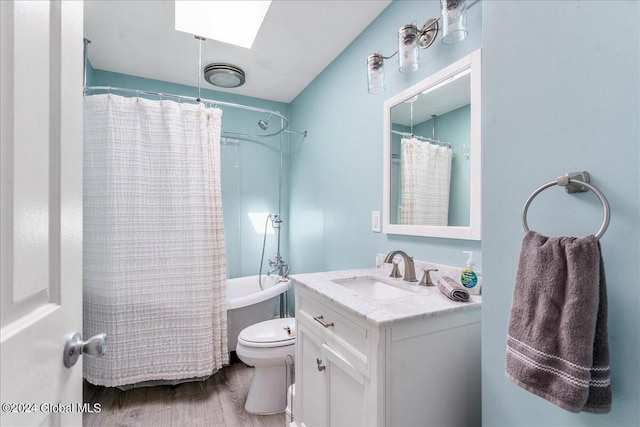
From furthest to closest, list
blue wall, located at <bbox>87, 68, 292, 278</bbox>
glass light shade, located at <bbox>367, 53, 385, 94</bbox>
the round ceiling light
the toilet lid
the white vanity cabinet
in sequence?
blue wall, located at <bbox>87, 68, 292, 278</bbox>
the round ceiling light
the toilet lid
glass light shade, located at <bbox>367, 53, 385, 94</bbox>
the white vanity cabinet

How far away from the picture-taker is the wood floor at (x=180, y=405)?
1.79 metres

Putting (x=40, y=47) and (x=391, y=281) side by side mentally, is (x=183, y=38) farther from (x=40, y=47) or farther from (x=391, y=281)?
(x=391, y=281)

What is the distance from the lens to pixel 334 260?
7.72 feet

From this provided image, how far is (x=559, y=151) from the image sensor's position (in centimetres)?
65

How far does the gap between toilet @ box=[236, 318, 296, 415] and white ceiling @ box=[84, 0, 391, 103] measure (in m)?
2.07

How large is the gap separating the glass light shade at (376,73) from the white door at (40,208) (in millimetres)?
1346

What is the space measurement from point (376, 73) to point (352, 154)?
60cm

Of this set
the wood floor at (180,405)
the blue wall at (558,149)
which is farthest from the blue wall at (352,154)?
the wood floor at (180,405)

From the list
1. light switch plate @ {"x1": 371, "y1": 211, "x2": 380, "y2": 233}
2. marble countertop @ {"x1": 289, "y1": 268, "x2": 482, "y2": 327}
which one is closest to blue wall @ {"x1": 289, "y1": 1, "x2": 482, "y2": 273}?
light switch plate @ {"x1": 371, "y1": 211, "x2": 380, "y2": 233}

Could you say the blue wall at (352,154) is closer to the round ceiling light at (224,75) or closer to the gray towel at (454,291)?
the gray towel at (454,291)

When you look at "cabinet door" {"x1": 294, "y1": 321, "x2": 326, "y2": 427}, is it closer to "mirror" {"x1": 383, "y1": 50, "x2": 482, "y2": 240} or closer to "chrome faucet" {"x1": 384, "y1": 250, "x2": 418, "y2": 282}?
"chrome faucet" {"x1": 384, "y1": 250, "x2": 418, "y2": 282}

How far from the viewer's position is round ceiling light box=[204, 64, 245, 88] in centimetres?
249

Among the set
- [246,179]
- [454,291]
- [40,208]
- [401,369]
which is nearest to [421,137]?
[454,291]

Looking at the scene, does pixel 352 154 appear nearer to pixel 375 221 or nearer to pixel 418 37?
pixel 375 221
